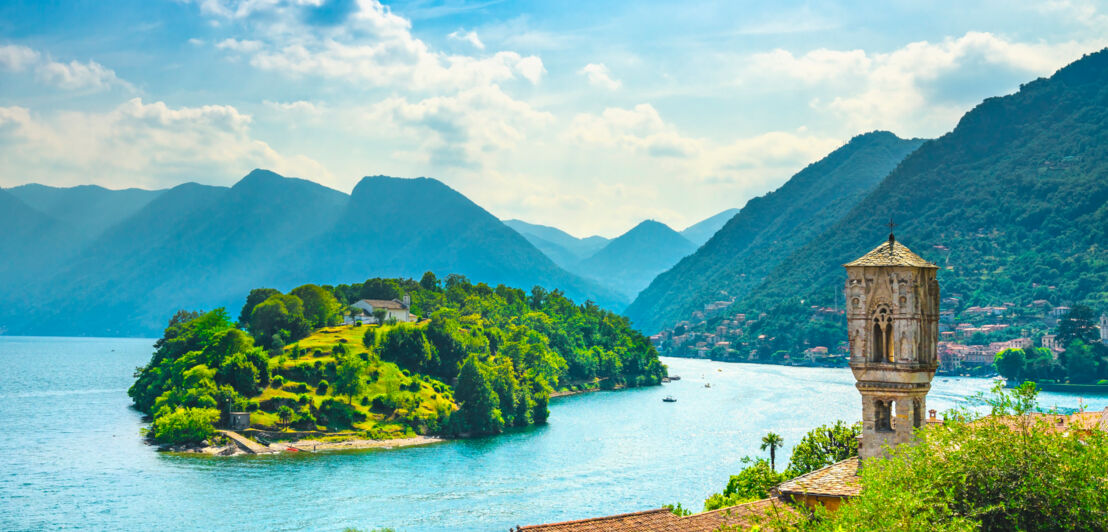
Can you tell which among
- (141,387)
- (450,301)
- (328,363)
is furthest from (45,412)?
(450,301)

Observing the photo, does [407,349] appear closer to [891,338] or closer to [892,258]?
[891,338]

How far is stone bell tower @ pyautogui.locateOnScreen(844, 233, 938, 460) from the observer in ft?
97.1

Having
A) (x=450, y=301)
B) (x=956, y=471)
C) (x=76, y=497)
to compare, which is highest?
(x=450, y=301)

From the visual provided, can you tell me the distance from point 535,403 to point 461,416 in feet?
45.1

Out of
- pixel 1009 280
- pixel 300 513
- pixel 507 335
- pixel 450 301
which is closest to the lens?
pixel 300 513

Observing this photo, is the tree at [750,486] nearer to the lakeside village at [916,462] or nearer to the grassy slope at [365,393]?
the lakeside village at [916,462]

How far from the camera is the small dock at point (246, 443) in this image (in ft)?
282

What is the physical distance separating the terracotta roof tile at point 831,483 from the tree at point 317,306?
338 feet

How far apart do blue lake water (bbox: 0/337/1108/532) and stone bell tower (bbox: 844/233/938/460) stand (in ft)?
109

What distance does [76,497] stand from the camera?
2682 inches

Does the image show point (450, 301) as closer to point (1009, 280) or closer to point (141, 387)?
point (141, 387)

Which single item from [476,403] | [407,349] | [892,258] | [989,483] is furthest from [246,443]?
[989,483]

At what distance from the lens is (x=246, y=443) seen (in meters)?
87.2

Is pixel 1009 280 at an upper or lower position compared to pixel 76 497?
upper
